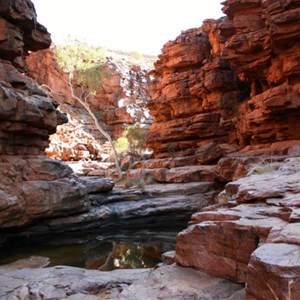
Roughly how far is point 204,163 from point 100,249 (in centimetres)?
874

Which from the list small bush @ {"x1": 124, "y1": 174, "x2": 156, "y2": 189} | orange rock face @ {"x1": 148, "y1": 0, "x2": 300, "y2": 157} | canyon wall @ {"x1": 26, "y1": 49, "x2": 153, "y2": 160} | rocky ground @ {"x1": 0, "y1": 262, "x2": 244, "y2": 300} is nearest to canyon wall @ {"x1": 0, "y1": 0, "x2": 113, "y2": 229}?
small bush @ {"x1": 124, "y1": 174, "x2": 156, "y2": 189}

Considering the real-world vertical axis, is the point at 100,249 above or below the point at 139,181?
below

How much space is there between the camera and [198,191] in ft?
46.3

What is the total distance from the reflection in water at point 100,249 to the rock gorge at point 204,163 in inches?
28.8

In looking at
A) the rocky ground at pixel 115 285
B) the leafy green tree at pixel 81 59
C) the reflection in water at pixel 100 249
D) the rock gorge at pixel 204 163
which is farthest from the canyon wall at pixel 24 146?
the leafy green tree at pixel 81 59

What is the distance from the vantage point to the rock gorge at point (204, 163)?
11.6 ft

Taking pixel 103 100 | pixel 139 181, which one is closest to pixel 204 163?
pixel 139 181

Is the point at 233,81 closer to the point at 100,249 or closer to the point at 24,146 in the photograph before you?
Result: the point at 24,146

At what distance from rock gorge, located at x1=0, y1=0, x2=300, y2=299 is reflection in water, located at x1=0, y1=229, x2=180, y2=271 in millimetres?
731

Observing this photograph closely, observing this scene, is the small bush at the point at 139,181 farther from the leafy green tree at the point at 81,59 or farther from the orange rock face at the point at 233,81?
the leafy green tree at the point at 81,59

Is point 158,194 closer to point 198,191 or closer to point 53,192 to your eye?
point 198,191

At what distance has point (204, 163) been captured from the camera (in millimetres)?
17000

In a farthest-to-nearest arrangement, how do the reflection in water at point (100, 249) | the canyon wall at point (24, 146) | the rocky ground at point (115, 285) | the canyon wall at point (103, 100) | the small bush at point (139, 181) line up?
the canyon wall at point (103, 100) → the small bush at point (139, 181) → the canyon wall at point (24, 146) → the reflection in water at point (100, 249) → the rocky ground at point (115, 285)

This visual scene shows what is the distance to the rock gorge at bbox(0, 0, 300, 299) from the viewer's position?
3.53 m
